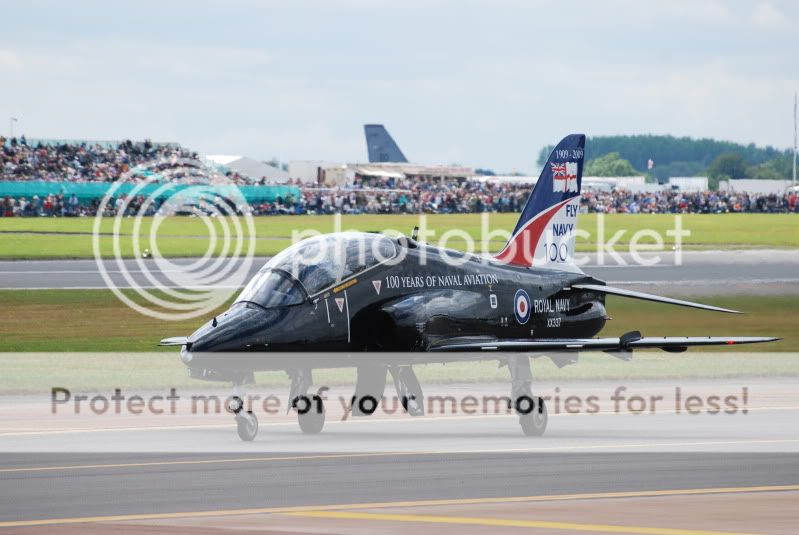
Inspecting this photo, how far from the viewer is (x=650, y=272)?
196ft

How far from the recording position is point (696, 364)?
107ft

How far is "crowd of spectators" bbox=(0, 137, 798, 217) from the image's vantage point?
91.8m

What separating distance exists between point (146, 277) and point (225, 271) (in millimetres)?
5934

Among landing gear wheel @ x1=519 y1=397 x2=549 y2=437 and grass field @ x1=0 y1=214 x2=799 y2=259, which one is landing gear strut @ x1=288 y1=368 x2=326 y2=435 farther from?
grass field @ x1=0 y1=214 x2=799 y2=259

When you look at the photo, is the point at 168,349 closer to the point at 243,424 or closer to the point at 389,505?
the point at 243,424

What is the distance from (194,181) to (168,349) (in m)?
71.4

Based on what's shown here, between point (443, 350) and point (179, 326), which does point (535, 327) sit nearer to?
point (443, 350)

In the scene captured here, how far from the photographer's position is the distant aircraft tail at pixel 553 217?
2492 centimetres

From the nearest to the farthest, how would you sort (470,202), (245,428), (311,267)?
(245,428)
(311,267)
(470,202)

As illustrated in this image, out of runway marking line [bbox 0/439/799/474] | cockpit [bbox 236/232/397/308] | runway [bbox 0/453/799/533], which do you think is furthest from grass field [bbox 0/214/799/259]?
runway [bbox 0/453/799/533]

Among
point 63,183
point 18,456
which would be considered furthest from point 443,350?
point 63,183

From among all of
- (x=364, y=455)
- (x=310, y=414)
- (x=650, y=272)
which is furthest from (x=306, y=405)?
(x=650, y=272)

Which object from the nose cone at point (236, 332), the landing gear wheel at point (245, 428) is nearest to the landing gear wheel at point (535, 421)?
the landing gear wheel at point (245, 428)

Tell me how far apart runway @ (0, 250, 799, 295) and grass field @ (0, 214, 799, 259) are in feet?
19.9
